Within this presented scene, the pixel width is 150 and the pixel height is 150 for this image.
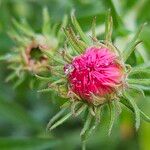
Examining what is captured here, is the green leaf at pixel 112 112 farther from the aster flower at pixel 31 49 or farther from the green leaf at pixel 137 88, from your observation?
the aster flower at pixel 31 49

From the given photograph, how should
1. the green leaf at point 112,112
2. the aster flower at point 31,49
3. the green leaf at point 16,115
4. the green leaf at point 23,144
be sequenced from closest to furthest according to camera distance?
1. the green leaf at point 112,112
2. the aster flower at point 31,49
3. the green leaf at point 23,144
4. the green leaf at point 16,115

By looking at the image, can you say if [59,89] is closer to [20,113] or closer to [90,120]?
[90,120]

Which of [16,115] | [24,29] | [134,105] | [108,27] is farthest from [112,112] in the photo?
[16,115]

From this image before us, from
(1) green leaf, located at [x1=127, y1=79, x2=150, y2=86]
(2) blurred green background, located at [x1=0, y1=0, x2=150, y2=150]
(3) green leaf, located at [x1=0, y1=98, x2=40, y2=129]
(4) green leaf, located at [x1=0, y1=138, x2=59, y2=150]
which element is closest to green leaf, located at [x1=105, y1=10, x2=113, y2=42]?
(1) green leaf, located at [x1=127, y1=79, x2=150, y2=86]

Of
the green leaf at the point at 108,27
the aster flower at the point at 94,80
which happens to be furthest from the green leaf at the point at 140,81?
the green leaf at the point at 108,27

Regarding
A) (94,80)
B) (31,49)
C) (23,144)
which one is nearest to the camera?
(94,80)

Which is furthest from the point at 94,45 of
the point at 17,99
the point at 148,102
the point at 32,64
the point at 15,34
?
the point at 17,99

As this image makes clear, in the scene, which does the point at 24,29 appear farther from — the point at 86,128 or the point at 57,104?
the point at 86,128
